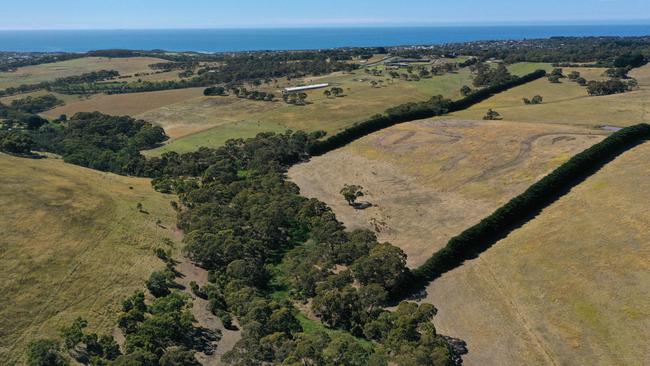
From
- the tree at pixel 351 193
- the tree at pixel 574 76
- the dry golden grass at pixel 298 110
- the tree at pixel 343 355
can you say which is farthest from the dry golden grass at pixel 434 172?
the tree at pixel 574 76

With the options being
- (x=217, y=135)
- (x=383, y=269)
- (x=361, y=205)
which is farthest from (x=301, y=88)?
(x=383, y=269)

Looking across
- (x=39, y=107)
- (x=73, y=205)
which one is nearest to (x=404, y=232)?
(x=73, y=205)

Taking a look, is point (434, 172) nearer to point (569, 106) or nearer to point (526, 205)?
point (526, 205)

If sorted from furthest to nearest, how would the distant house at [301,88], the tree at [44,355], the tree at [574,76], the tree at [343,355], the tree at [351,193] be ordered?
the distant house at [301,88], the tree at [574,76], the tree at [351,193], the tree at [44,355], the tree at [343,355]

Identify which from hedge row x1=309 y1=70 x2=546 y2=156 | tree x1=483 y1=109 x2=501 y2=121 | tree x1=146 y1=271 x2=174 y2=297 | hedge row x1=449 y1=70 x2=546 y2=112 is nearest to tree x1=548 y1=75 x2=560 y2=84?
hedge row x1=449 y1=70 x2=546 y2=112

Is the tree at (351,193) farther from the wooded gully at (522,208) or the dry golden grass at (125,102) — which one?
the dry golden grass at (125,102)
